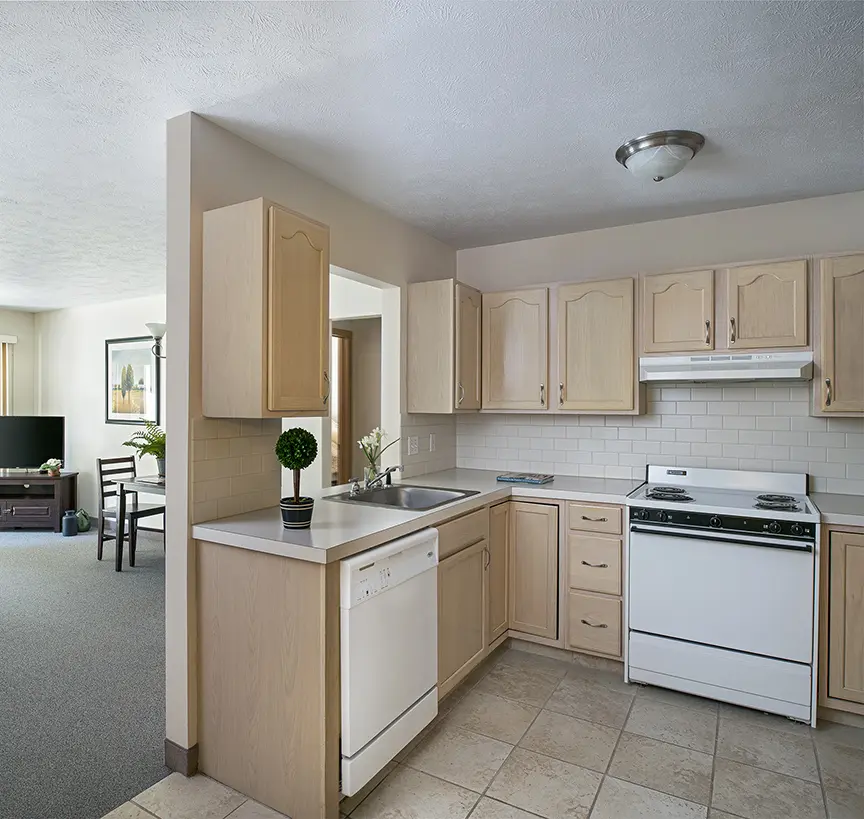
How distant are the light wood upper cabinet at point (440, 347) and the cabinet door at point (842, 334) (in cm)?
185

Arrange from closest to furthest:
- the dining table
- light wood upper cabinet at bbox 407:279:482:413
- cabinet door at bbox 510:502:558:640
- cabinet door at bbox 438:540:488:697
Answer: cabinet door at bbox 438:540:488:697 → cabinet door at bbox 510:502:558:640 → light wood upper cabinet at bbox 407:279:482:413 → the dining table

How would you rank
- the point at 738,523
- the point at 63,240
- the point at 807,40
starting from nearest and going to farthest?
1. the point at 807,40
2. the point at 738,523
3. the point at 63,240

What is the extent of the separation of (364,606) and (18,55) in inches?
81.8

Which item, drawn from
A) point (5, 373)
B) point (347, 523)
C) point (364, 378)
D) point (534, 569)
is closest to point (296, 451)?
point (347, 523)

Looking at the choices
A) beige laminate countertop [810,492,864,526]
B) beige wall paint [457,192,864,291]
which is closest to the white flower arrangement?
beige wall paint [457,192,864,291]

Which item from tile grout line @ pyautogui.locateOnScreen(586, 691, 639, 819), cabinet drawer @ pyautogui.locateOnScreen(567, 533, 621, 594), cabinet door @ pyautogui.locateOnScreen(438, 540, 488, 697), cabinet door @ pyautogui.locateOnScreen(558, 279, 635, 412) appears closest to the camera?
tile grout line @ pyautogui.locateOnScreen(586, 691, 639, 819)

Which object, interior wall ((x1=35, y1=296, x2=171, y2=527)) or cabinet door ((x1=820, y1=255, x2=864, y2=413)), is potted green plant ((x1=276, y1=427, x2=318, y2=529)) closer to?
cabinet door ((x1=820, y1=255, x2=864, y2=413))

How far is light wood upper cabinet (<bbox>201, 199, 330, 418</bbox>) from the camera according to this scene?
2.16 meters

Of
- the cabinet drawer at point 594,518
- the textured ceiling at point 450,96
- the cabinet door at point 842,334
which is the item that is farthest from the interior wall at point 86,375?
the cabinet door at point 842,334

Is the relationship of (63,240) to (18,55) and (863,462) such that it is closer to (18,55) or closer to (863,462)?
(18,55)

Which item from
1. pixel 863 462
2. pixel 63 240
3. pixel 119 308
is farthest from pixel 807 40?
pixel 119 308

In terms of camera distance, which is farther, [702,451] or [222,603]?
[702,451]

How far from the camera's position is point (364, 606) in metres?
2.07

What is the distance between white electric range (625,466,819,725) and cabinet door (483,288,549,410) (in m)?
0.95
